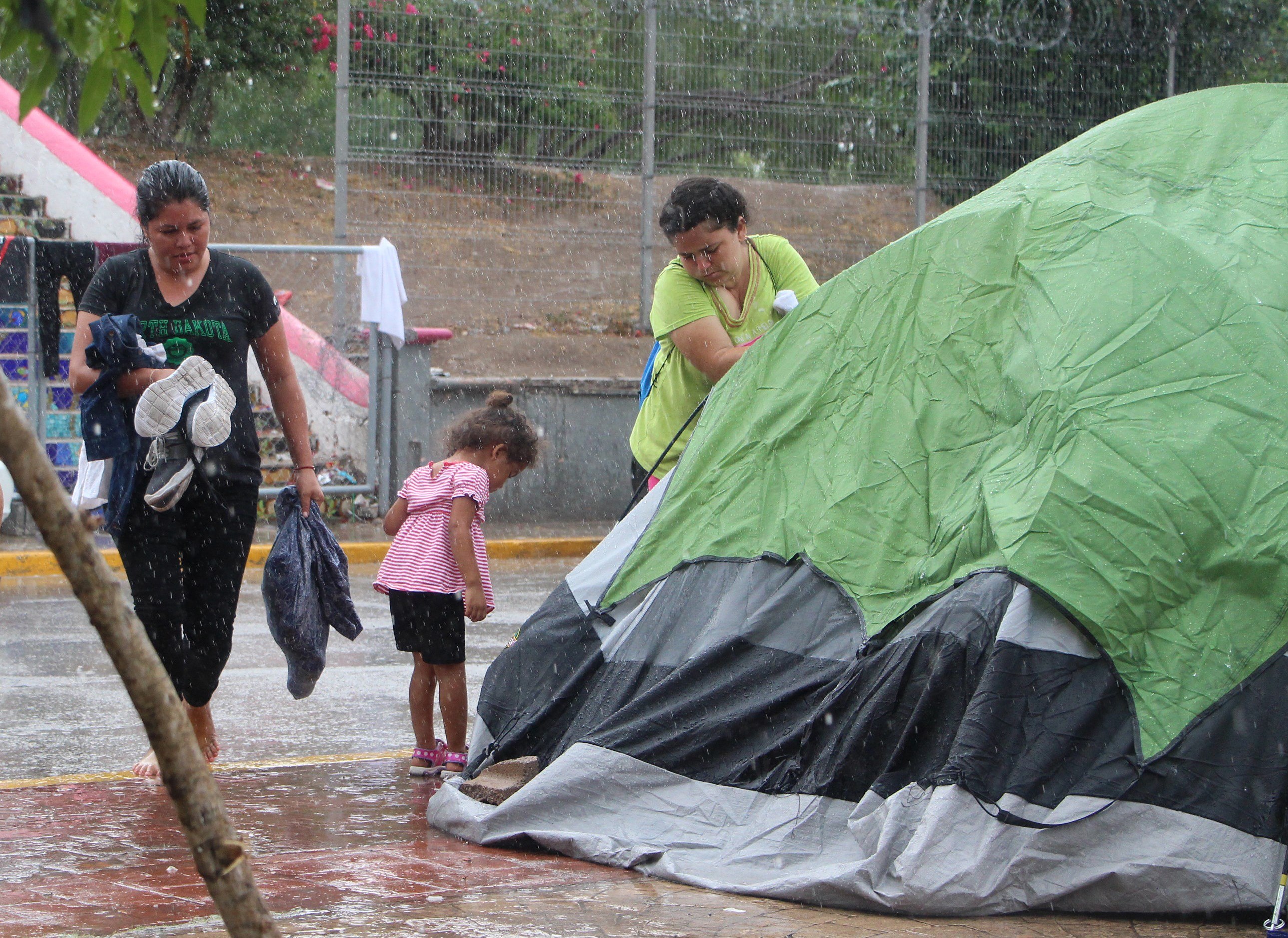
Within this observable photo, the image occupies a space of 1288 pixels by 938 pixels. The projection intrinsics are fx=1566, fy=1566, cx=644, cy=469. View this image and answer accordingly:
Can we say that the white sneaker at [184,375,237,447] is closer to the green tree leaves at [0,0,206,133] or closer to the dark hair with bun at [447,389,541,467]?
the dark hair with bun at [447,389,541,467]

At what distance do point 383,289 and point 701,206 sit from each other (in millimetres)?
7052

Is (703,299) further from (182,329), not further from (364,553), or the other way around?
(364,553)

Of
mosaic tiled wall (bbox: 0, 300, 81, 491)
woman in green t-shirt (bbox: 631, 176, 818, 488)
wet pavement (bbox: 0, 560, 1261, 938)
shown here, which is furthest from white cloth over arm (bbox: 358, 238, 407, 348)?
woman in green t-shirt (bbox: 631, 176, 818, 488)

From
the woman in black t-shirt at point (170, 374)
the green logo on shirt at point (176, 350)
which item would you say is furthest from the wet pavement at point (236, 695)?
the green logo on shirt at point (176, 350)

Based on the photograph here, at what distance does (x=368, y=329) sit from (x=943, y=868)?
938 cm

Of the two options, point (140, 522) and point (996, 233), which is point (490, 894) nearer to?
point (140, 522)

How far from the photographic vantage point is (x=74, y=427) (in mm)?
10930

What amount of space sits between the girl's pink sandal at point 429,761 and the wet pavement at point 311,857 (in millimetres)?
49

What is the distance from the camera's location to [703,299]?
4984 mm

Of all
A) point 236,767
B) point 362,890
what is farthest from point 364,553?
point 362,890

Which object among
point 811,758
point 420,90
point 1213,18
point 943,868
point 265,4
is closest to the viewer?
point 943,868

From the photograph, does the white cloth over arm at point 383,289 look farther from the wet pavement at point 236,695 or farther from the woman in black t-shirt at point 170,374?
the woman in black t-shirt at point 170,374

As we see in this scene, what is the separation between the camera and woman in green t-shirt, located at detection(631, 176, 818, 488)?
16.2 ft

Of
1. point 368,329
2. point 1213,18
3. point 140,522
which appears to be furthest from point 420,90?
point 140,522
